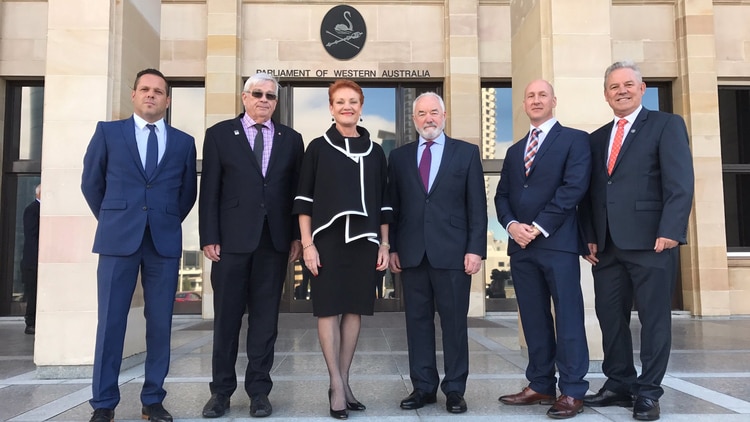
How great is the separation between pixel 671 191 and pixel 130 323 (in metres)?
5.07

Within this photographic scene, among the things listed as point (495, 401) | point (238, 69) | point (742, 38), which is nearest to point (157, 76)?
point (495, 401)

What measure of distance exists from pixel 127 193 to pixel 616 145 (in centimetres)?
354

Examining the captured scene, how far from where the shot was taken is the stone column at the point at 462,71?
36.8 ft

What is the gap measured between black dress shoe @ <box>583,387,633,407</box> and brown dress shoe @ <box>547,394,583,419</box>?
0.28 metres

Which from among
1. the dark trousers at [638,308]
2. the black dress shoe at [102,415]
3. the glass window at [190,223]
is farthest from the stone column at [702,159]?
the black dress shoe at [102,415]

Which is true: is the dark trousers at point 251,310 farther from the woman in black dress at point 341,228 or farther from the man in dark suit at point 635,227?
the man in dark suit at point 635,227

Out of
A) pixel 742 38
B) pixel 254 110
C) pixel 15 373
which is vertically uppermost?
pixel 742 38

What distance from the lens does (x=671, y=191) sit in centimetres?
383

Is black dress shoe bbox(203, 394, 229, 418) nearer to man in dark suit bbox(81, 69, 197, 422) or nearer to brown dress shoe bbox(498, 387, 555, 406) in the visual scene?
man in dark suit bbox(81, 69, 197, 422)

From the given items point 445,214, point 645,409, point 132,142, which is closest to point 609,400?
point 645,409

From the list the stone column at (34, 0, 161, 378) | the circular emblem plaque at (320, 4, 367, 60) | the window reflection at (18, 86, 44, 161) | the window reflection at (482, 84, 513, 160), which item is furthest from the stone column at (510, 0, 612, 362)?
the window reflection at (18, 86, 44, 161)

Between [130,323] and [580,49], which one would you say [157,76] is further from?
[580,49]

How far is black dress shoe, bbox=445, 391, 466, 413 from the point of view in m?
3.86

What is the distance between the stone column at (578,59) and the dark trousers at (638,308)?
4.41 ft
